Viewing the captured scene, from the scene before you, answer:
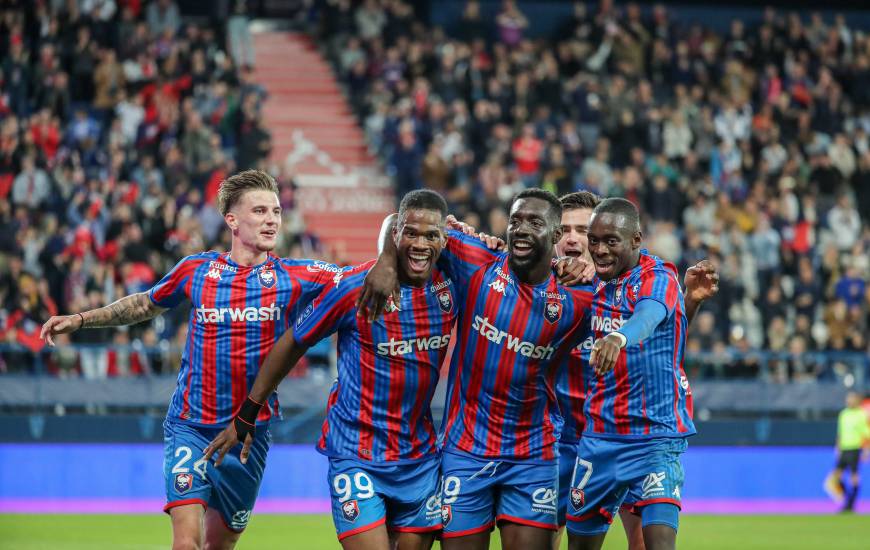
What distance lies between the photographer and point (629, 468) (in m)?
7.53

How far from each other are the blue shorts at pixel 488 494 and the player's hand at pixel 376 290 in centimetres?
96

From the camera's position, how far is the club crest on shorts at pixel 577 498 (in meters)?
7.68

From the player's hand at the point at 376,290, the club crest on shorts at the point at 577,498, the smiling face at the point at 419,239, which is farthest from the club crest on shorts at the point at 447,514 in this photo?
the smiling face at the point at 419,239

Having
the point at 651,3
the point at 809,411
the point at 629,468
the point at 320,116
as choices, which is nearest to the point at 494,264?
the point at 629,468

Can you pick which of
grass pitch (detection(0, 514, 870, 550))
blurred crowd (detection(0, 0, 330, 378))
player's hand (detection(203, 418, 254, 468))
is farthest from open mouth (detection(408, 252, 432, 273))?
blurred crowd (detection(0, 0, 330, 378))

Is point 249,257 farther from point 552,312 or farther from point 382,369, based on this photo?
point 552,312

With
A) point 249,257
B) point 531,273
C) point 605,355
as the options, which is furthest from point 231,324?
point 605,355

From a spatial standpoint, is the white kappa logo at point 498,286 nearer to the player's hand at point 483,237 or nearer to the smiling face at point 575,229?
the player's hand at point 483,237

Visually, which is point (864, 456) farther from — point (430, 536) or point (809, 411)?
point (430, 536)

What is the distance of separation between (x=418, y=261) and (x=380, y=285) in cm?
27

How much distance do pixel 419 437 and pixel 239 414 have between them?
103 cm

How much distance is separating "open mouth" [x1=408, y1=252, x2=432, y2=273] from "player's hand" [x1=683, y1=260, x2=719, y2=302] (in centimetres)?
207

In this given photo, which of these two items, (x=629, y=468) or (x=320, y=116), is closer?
(x=629, y=468)

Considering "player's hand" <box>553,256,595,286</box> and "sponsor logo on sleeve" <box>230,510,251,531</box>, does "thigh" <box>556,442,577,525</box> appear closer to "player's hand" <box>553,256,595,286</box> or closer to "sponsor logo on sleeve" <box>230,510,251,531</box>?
"player's hand" <box>553,256,595,286</box>
